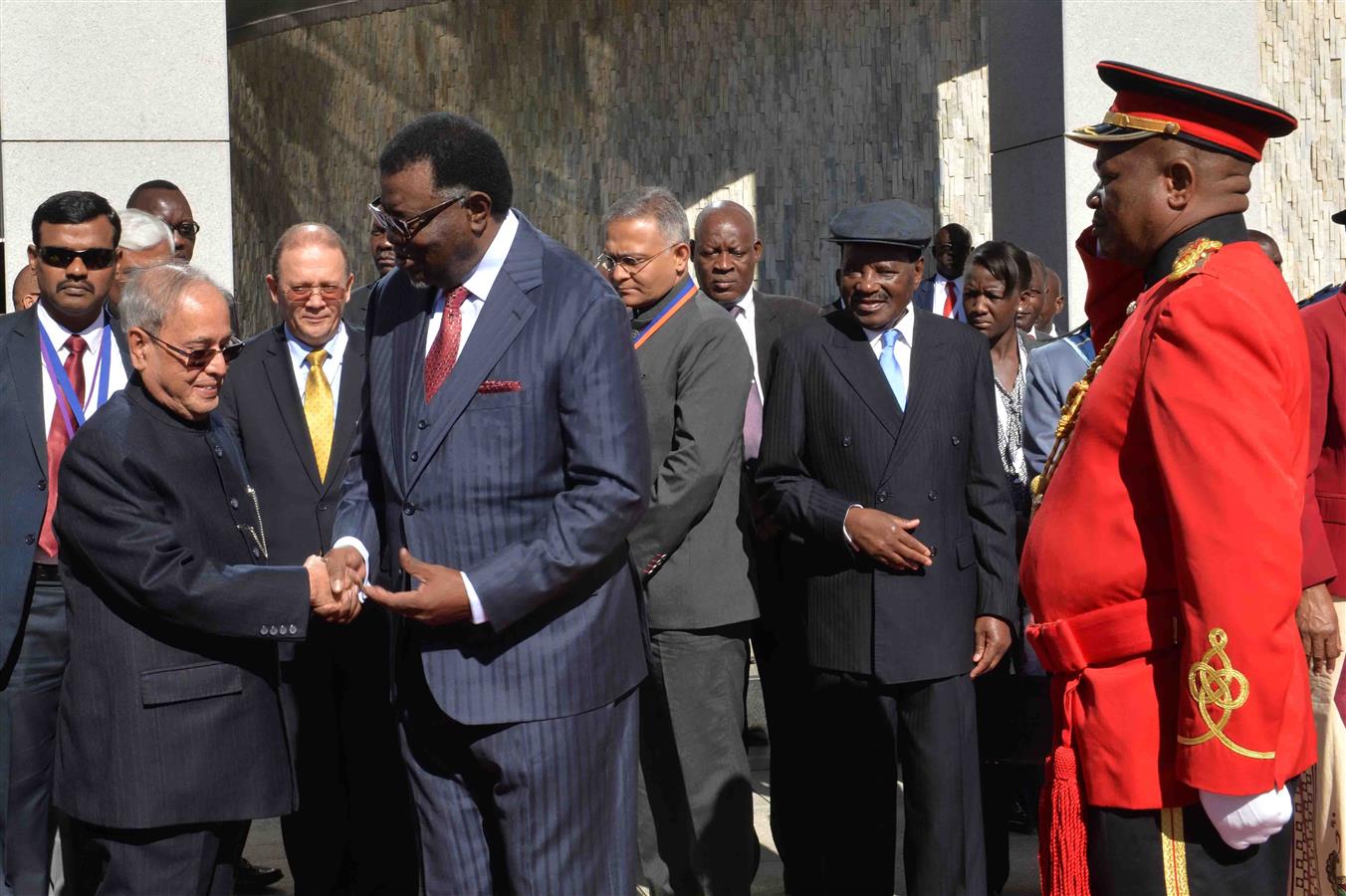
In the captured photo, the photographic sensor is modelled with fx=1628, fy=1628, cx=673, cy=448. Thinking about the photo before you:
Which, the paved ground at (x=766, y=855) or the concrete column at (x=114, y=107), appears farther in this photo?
the concrete column at (x=114, y=107)

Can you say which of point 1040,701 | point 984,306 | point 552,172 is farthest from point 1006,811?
point 552,172

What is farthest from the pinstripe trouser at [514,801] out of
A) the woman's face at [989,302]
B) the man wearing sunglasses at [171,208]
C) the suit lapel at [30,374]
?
the man wearing sunglasses at [171,208]

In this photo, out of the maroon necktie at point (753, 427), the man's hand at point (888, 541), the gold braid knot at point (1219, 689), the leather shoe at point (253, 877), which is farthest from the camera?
the leather shoe at point (253, 877)

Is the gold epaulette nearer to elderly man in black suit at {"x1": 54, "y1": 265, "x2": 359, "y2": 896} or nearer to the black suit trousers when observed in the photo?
elderly man in black suit at {"x1": 54, "y1": 265, "x2": 359, "y2": 896}

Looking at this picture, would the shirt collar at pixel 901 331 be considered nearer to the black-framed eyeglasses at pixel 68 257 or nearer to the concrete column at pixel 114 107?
the black-framed eyeglasses at pixel 68 257

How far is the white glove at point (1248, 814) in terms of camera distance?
9.04 ft

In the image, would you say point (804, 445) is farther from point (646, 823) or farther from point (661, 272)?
point (646, 823)

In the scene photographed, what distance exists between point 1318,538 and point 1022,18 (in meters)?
4.84

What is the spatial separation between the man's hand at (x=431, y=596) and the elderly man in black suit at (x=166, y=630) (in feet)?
1.72

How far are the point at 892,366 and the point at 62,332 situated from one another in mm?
2700

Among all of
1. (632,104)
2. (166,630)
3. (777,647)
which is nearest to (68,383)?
(166,630)

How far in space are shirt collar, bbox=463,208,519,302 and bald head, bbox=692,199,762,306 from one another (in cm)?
293

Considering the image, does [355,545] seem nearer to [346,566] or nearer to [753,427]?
[346,566]

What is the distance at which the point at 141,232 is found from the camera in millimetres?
6168
